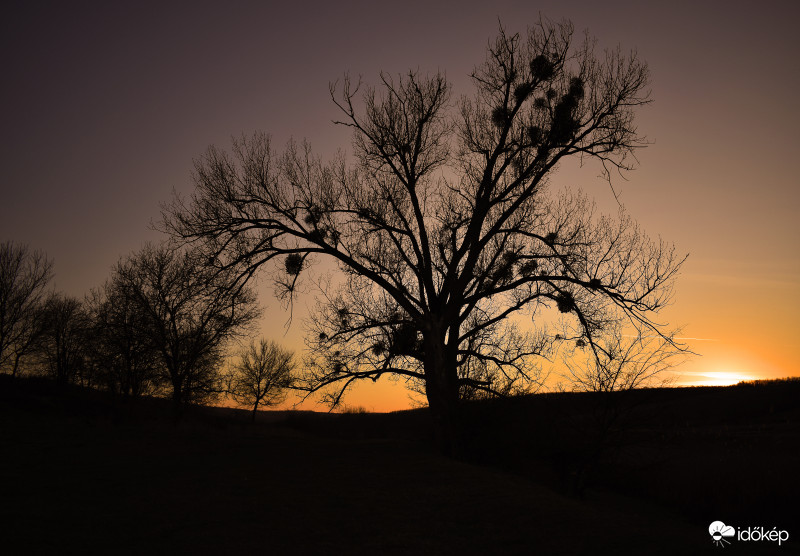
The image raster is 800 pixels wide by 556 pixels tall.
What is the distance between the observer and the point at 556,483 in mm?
10828

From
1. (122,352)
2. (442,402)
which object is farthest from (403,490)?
(122,352)

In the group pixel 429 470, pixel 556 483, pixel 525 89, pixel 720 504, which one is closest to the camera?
pixel 429 470

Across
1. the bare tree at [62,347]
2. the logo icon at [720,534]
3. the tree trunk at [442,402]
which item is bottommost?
the logo icon at [720,534]

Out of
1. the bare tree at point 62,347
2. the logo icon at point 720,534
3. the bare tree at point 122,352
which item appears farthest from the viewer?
the bare tree at point 62,347

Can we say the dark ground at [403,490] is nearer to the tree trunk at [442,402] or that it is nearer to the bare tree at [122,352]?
the tree trunk at [442,402]

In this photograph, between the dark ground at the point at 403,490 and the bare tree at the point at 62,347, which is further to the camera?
the bare tree at the point at 62,347

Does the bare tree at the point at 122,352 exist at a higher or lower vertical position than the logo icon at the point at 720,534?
higher

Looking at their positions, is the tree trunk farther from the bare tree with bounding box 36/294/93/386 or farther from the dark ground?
the bare tree with bounding box 36/294/93/386

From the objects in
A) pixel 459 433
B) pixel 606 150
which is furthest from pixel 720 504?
pixel 606 150

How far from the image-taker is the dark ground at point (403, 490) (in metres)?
5.59

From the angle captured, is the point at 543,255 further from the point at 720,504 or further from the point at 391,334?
the point at 720,504

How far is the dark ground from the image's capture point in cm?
559

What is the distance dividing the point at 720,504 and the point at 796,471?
258 centimetres

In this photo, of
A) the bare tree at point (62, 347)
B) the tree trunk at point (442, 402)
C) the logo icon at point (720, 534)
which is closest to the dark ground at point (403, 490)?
the logo icon at point (720, 534)
